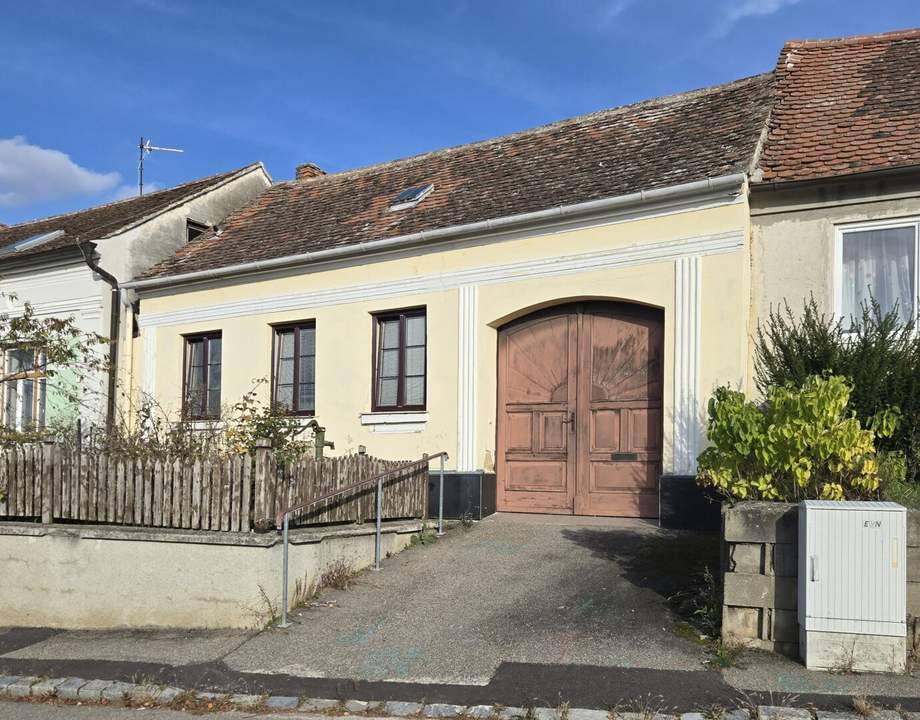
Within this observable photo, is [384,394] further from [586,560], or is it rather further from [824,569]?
[824,569]

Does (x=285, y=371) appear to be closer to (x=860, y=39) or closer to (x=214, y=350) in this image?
(x=214, y=350)

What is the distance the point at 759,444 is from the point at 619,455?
13.5 ft

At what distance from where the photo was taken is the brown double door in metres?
10.7

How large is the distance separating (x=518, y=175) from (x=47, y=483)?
290 inches

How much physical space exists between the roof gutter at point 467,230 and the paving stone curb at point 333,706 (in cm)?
614

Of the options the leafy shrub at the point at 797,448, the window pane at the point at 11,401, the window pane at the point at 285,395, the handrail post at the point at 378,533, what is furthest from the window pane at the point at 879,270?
the window pane at the point at 11,401

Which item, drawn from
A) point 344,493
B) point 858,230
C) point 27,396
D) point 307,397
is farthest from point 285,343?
point 858,230

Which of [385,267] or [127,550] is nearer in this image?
[127,550]

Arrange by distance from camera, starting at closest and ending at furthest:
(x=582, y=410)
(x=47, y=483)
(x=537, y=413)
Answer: (x=47, y=483)
(x=582, y=410)
(x=537, y=413)

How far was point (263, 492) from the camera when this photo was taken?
8.16 meters

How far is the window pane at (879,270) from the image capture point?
32.8 ft

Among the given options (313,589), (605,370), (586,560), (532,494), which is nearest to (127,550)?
(313,589)

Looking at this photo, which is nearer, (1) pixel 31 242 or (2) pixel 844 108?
(2) pixel 844 108

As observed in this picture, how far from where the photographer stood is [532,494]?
11414 millimetres
